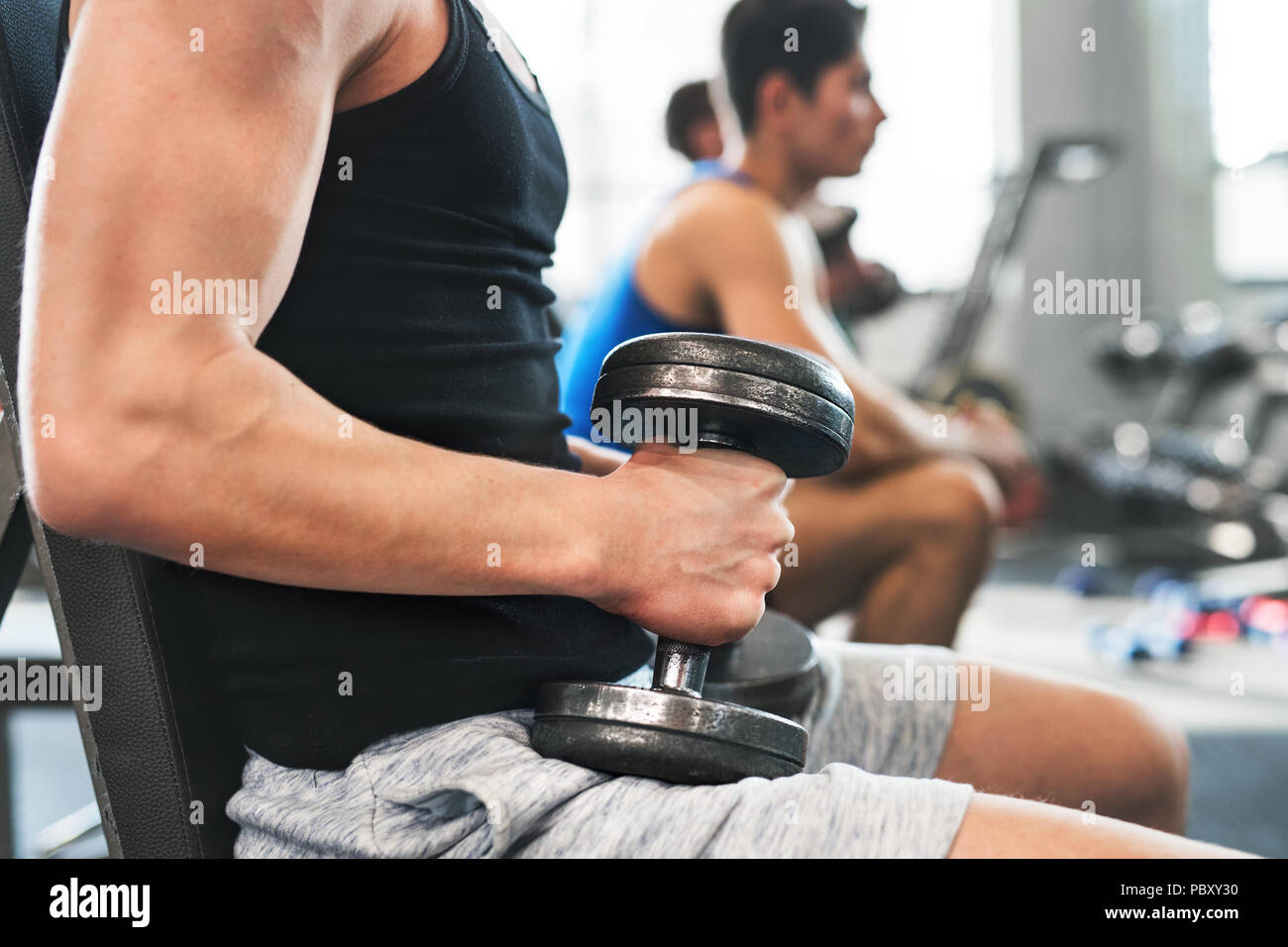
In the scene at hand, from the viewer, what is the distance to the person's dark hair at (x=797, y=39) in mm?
1676

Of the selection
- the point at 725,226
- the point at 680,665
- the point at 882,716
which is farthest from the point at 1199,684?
the point at 680,665

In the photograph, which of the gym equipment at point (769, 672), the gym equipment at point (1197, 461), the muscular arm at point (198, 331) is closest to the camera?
the muscular arm at point (198, 331)

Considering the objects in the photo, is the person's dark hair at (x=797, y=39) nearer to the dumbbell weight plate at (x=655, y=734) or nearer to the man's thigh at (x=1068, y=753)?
the man's thigh at (x=1068, y=753)

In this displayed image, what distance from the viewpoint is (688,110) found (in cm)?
247

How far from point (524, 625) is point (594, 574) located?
8cm

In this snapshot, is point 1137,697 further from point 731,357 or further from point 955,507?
point 731,357

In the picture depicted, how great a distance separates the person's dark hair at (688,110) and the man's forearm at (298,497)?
2108mm

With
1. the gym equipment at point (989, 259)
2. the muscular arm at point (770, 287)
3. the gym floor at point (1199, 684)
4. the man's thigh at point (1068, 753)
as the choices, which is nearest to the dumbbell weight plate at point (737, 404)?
the man's thigh at point (1068, 753)

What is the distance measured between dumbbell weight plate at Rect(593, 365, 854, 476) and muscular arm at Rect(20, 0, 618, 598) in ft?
0.35

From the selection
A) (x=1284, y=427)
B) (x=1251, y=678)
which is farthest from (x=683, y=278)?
(x=1284, y=427)

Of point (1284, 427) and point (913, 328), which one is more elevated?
point (913, 328)

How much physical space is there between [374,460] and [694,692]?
20 cm
